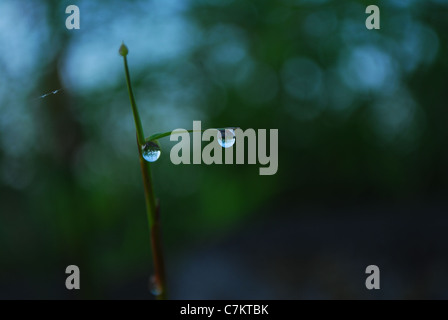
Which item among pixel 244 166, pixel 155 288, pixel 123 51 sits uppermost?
pixel 244 166

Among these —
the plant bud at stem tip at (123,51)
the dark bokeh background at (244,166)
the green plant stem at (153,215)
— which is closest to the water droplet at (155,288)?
the green plant stem at (153,215)

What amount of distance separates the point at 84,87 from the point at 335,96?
126 inches

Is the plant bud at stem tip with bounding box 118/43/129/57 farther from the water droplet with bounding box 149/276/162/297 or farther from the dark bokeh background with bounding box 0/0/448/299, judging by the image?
the dark bokeh background with bounding box 0/0/448/299

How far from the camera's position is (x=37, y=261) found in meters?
4.45

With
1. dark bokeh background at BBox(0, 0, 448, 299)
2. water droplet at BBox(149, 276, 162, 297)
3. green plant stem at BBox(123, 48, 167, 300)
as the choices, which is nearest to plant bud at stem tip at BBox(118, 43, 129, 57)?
green plant stem at BBox(123, 48, 167, 300)

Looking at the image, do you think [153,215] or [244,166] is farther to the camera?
[244,166]

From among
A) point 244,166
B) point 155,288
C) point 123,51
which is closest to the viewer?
point 123,51

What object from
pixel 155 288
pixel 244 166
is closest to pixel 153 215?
pixel 155 288

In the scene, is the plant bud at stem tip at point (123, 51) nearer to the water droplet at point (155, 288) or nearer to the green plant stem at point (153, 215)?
the green plant stem at point (153, 215)

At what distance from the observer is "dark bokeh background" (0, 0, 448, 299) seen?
2.78 m

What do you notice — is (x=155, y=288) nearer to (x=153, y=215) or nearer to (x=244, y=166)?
(x=153, y=215)

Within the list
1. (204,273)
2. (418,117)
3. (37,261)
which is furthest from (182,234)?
(418,117)

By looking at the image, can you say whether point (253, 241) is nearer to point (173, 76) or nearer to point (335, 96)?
point (335, 96)

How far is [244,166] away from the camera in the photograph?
6094mm
